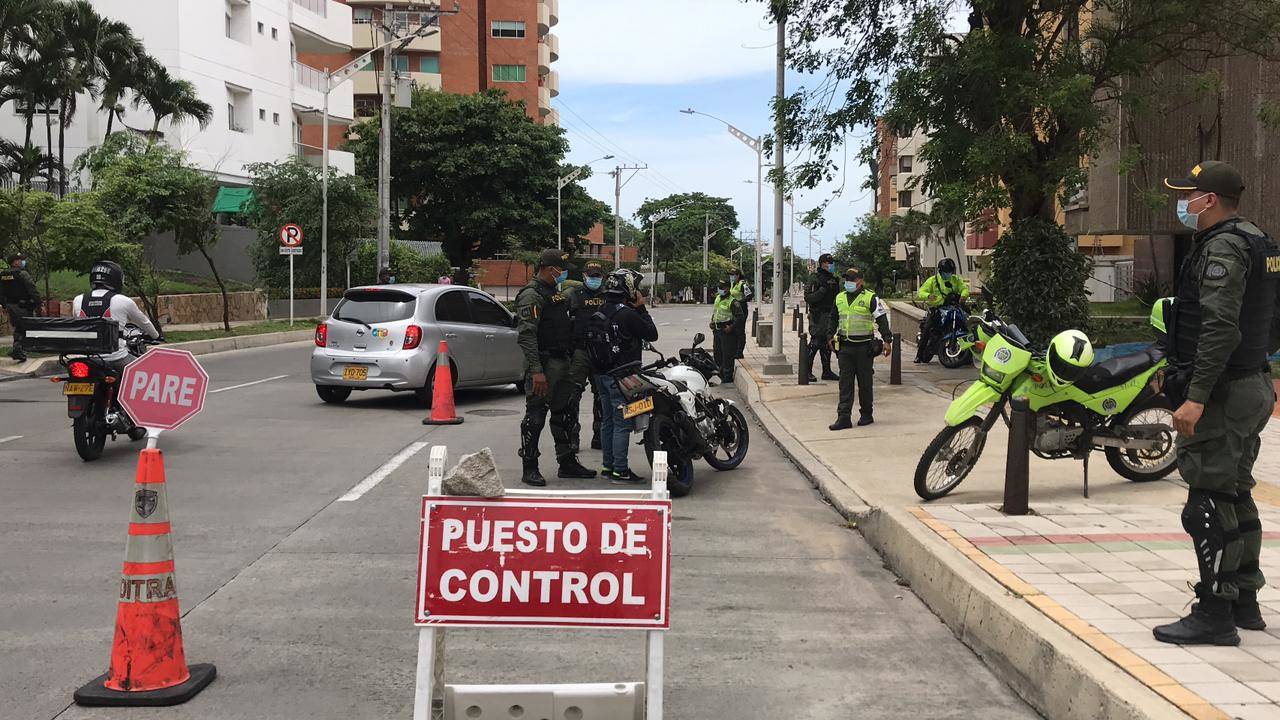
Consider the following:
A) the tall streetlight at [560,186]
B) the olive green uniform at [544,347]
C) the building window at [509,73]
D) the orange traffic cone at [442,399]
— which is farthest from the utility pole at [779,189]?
the building window at [509,73]

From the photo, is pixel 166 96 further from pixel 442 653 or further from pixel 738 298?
pixel 442 653

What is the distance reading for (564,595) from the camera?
12.9 feet

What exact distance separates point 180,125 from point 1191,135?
32.4 meters

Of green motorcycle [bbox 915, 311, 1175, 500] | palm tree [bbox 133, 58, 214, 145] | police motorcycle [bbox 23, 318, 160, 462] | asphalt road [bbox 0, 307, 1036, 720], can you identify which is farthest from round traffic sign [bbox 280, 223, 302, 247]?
green motorcycle [bbox 915, 311, 1175, 500]

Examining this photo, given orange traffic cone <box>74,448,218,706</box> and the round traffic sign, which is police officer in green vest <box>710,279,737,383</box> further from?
the round traffic sign

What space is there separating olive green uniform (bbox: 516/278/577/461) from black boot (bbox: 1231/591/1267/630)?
18.4ft

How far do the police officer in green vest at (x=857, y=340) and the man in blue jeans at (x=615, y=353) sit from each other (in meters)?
3.40

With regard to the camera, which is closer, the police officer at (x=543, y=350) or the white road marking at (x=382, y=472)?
the white road marking at (x=382, y=472)

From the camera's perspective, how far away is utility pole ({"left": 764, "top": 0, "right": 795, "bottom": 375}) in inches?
707

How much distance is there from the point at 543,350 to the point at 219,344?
61.2 ft

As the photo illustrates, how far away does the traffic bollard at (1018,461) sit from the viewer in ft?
24.5

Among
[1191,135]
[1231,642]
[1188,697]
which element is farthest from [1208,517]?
[1191,135]

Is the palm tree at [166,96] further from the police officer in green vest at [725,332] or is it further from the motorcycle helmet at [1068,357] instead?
the motorcycle helmet at [1068,357]

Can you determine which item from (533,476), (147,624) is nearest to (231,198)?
(533,476)
